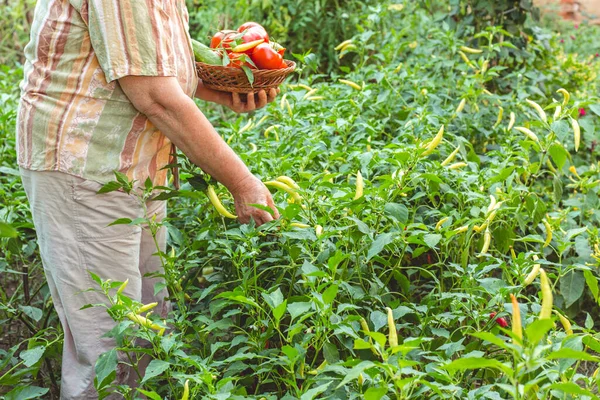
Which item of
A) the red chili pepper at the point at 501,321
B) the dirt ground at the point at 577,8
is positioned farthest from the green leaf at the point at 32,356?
the dirt ground at the point at 577,8

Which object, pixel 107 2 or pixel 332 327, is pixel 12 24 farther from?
pixel 332 327

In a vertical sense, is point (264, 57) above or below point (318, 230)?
above

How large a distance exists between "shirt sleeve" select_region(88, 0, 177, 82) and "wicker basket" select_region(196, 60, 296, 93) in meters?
0.38

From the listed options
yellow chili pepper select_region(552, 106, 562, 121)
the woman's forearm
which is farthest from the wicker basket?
yellow chili pepper select_region(552, 106, 562, 121)

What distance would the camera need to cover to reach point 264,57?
2297 mm

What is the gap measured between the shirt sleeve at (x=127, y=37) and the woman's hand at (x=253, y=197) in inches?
14.0

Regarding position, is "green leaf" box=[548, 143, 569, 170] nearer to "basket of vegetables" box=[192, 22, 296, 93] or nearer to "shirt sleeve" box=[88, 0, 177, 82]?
"basket of vegetables" box=[192, 22, 296, 93]

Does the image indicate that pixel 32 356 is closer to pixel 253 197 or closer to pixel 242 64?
pixel 253 197

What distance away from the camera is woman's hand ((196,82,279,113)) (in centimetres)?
240

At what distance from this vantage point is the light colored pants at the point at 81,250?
206 centimetres

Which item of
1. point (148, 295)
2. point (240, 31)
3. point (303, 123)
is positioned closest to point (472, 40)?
point (303, 123)

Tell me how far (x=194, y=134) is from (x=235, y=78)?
40cm

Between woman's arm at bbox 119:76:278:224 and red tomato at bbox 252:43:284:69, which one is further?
red tomato at bbox 252:43:284:69

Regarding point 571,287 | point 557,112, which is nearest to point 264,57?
point 557,112
